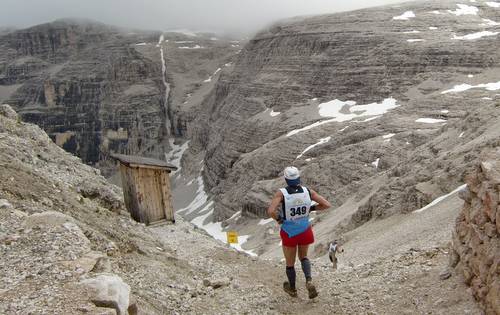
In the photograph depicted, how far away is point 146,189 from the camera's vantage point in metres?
16.7

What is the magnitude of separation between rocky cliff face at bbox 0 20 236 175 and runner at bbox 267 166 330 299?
117 metres

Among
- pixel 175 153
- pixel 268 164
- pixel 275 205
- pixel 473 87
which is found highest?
pixel 275 205

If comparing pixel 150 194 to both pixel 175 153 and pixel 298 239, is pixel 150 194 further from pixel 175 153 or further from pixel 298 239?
pixel 175 153

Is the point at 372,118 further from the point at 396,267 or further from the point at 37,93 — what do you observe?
the point at 37,93

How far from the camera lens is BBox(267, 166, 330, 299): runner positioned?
8117 millimetres

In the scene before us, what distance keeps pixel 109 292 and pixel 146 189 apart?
10716 millimetres

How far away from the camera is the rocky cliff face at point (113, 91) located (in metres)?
132

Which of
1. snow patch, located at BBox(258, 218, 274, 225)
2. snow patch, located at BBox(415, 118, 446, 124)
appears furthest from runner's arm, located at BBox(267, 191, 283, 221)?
snow patch, located at BBox(415, 118, 446, 124)

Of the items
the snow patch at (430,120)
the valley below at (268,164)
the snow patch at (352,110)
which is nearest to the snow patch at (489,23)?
the valley below at (268,164)

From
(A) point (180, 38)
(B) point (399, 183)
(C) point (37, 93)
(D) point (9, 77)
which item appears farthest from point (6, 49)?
(B) point (399, 183)

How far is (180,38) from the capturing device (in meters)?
157

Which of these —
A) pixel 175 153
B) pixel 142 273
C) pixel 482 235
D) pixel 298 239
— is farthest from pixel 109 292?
pixel 175 153

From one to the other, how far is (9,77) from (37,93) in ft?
80.8

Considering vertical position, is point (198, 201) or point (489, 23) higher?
point (489, 23)
